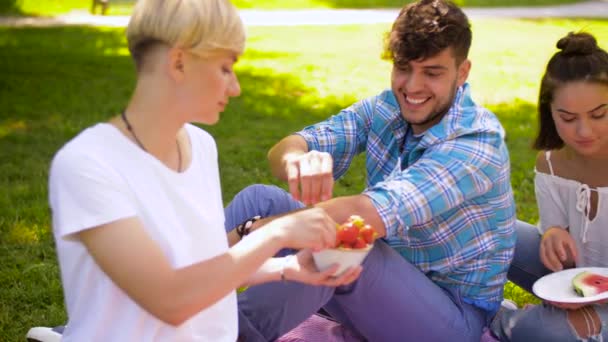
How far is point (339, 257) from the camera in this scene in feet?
8.23

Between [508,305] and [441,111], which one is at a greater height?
[441,111]

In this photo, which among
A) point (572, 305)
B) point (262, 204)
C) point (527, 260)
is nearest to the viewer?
point (572, 305)

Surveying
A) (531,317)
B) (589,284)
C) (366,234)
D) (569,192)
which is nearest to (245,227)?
(366,234)

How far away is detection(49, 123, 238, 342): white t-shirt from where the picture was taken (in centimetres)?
207

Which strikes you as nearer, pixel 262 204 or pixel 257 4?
pixel 262 204

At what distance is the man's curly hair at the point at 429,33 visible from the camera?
3260 mm

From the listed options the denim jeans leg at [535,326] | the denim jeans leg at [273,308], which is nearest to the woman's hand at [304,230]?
the denim jeans leg at [273,308]

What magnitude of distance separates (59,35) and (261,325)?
36.1 feet

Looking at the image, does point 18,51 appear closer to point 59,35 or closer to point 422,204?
point 59,35

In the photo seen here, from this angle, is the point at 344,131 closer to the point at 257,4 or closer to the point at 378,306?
the point at 378,306

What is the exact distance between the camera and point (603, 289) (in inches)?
130

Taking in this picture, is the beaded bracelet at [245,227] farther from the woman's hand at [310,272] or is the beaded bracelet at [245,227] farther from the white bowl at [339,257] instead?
the white bowl at [339,257]

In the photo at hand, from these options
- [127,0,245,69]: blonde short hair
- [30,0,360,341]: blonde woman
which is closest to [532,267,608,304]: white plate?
[30,0,360,341]: blonde woman

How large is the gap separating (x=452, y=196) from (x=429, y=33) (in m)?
0.67
